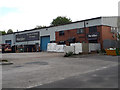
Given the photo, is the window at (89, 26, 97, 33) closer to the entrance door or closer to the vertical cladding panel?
the vertical cladding panel

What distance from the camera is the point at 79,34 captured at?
3653 centimetres

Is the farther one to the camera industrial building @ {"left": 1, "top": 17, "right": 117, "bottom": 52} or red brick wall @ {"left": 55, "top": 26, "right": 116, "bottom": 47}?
industrial building @ {"left": 1, "top": 17, "right": 117, "bottom": 52}

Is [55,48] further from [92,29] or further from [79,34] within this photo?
[92,29]

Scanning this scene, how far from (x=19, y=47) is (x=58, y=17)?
137ft

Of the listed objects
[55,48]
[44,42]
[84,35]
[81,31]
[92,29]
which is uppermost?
[92,29]

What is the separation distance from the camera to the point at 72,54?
23422mm

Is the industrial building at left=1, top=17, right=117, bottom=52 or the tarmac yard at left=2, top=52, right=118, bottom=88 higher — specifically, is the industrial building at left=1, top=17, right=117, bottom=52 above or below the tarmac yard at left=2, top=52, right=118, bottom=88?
above

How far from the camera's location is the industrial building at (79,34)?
107 feet

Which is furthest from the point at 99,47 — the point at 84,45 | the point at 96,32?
the point at 84,45

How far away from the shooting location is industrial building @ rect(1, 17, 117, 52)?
32.5 meters

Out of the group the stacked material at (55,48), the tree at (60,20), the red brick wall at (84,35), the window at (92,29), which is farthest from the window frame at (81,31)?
the tree at (60,20)

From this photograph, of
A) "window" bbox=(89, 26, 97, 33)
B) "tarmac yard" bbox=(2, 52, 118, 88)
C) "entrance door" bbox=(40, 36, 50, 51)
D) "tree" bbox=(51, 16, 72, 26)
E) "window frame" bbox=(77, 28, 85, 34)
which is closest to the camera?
"tarmac yard" bbox=(2, 52, 118, 88)

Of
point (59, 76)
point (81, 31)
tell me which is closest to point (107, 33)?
point (81, 31)

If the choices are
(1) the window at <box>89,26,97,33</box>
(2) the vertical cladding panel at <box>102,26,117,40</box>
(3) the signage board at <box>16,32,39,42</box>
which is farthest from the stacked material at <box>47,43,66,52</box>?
(3) the signage board at <box>16,32,39,42</box>
